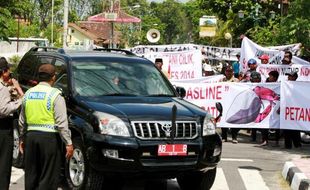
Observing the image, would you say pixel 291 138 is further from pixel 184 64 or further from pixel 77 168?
pixel 77 168

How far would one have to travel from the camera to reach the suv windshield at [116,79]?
8.65m

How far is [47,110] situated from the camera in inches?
266

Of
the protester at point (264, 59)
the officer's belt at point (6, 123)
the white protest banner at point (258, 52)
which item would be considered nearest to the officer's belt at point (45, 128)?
the officer's belt at point (6, 123)

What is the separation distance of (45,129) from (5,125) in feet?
2.91

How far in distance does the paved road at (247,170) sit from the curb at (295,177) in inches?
4.1

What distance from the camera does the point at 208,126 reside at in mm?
8195

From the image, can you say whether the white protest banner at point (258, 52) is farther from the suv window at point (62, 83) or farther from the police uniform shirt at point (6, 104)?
the police uniform shirt at point (6, 104)

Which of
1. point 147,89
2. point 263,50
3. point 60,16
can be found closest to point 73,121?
point 147,89

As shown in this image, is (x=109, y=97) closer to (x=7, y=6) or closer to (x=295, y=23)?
(x=295, y=23)

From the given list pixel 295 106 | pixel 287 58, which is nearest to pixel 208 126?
pixel 295 106

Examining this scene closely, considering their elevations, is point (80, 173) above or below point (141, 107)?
below

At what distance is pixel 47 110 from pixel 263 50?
12038 mm

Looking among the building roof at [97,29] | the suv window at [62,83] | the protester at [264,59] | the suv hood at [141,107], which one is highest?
the building roof at [97,29]

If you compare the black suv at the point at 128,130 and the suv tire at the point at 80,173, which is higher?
the black suv at the point at 128,130
